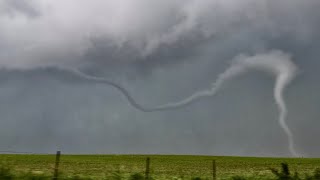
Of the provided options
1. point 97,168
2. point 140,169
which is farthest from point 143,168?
point 97,168

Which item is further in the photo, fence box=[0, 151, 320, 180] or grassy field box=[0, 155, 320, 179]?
grassy field box=[0, 155, 320, 179]

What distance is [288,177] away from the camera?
1391 inches

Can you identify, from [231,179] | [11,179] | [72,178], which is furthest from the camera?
[231,179]

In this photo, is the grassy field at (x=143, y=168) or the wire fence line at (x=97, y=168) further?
the grassy field at (x=143, y=168)

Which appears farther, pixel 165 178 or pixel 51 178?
pixel 165 178

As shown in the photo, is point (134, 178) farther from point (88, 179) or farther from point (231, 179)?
point (231, 179)

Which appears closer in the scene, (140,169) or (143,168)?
(140,169)

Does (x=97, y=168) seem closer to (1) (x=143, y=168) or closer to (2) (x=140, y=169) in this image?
(2) (x=140, y=169)

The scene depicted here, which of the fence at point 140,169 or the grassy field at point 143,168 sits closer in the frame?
the fence at point 140,169

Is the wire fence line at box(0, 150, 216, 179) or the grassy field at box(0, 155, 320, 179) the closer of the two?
the wire fence line at box(0, 150, 216, 179)

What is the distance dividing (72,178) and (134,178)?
14.4ft

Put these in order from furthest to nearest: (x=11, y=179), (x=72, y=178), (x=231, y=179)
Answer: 1. (x=231, y=179)
2. (x=72, y=178)
3. (x=11, y=179)

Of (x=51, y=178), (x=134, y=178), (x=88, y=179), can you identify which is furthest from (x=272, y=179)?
(x=51, y=178)

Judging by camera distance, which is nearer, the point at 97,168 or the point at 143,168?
the point at 97,168
